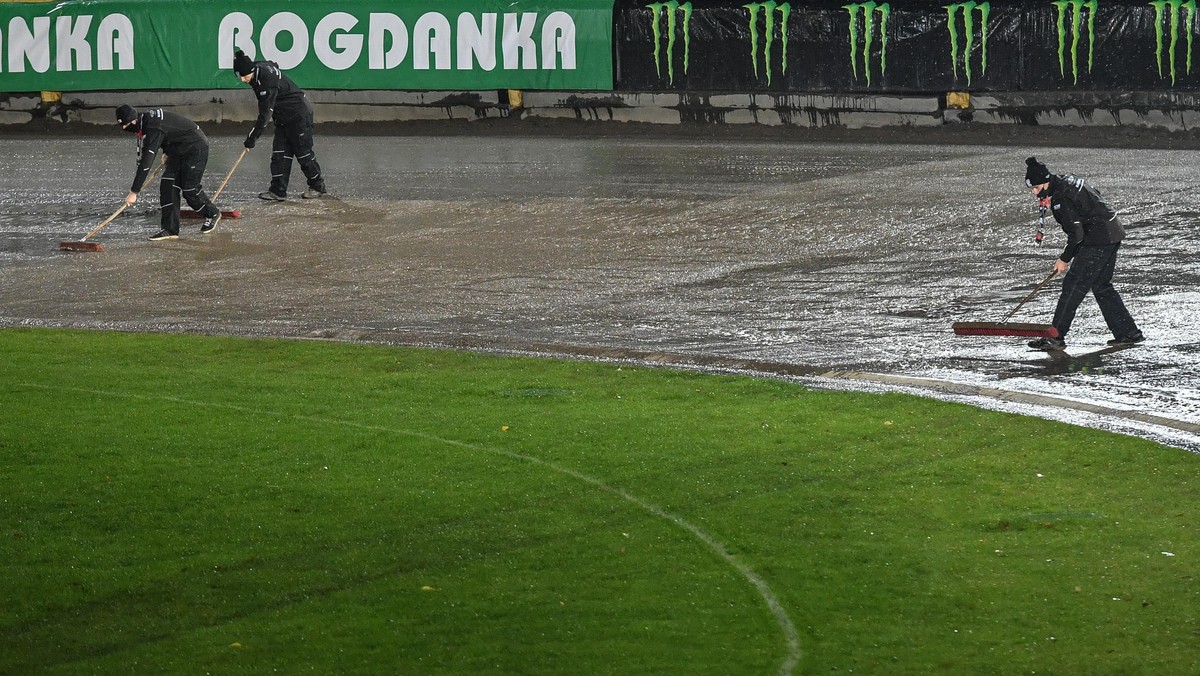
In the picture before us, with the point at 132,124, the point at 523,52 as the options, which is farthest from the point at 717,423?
the point at 523,52

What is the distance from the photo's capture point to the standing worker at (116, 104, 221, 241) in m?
18.0

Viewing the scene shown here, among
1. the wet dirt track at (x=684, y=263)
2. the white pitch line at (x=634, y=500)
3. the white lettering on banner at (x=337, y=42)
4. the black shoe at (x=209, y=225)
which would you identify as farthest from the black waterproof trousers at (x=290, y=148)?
the white pitch line at (x=634, y=500)

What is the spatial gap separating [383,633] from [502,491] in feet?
7.46

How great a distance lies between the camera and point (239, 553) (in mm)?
8281

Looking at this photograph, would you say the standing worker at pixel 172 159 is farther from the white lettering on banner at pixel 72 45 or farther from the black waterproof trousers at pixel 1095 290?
the white lettering on banner at pixel 72 45

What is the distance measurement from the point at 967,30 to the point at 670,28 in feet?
16.9

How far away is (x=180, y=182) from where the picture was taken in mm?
19016

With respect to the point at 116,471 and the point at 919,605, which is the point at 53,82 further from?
the point at 919,605

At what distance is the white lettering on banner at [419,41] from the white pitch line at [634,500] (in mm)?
16960

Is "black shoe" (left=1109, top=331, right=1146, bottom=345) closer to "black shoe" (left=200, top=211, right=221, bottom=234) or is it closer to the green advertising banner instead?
"black shoe" (left=200, top=211, right=221, bottom=234)

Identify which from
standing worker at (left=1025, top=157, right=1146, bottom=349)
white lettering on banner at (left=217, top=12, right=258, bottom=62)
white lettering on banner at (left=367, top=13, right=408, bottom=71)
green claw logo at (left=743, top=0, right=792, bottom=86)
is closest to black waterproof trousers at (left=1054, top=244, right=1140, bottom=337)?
standing worker at (left=1025, top=157, right=1146, bottom=349)

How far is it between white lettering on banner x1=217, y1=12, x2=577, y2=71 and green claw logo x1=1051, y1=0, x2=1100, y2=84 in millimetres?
8423

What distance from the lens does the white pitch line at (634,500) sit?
7.09 metres

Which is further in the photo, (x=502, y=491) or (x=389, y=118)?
(x=389, y=118)
